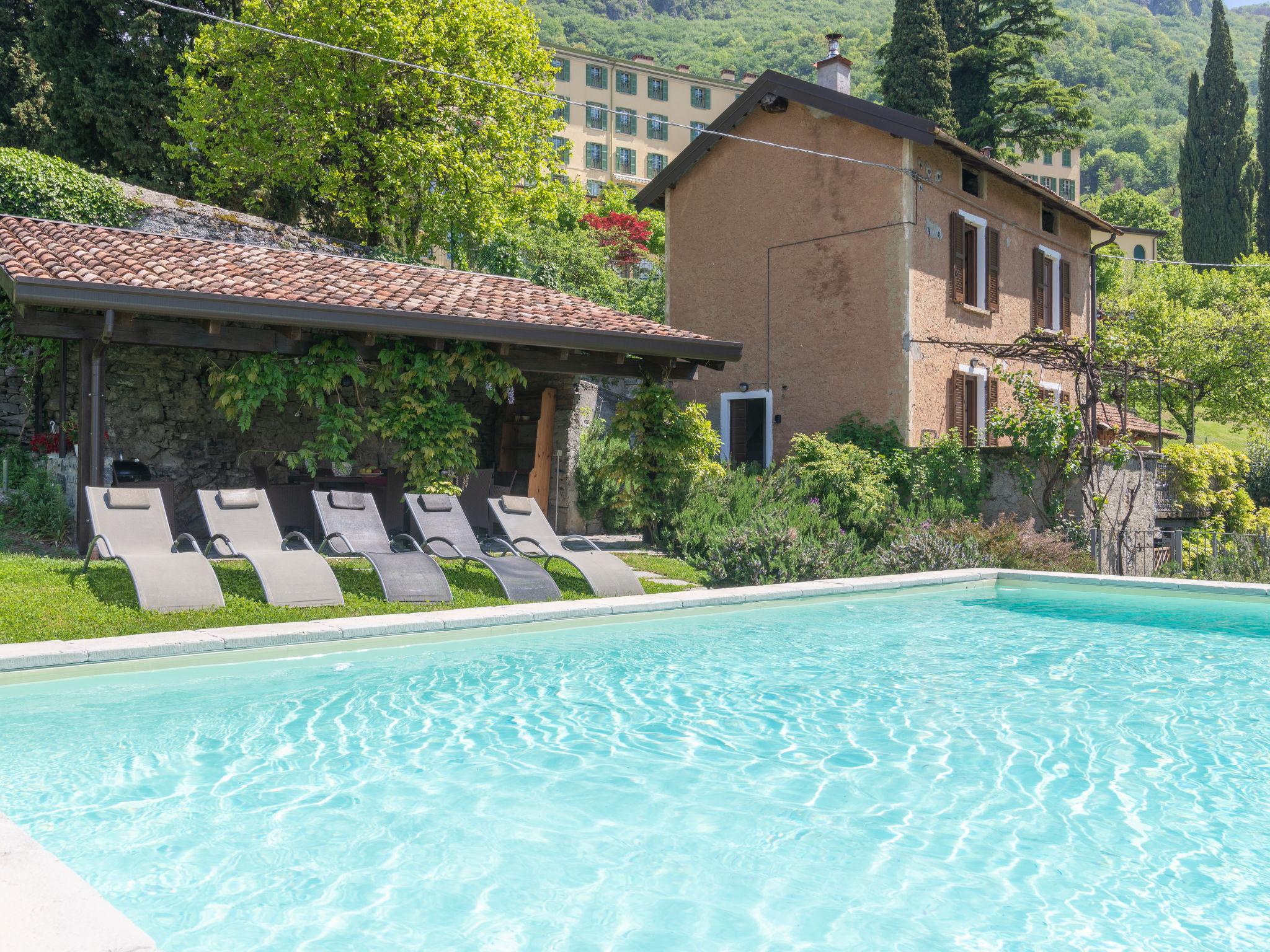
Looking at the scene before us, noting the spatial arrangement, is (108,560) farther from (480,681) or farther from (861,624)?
(861,624)

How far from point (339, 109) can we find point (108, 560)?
14.3 metres

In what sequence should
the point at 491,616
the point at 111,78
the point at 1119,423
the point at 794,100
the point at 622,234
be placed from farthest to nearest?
the point at 622,234
the point at 111,78
the point at 1119,423
the point at 794,100
the point at 491,616

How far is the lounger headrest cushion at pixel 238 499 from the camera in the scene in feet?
29.9

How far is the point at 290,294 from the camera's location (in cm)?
1085

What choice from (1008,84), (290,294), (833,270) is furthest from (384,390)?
(1008,84)

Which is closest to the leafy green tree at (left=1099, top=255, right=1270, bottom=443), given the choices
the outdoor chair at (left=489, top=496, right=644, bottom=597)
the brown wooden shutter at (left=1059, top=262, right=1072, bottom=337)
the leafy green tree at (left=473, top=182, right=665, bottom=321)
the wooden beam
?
the brown wooden shutter at (left=1059, top=262, right=1072, bottom=337)

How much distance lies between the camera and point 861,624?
9234 millimetres

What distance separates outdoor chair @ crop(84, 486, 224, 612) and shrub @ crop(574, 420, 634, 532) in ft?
21.5

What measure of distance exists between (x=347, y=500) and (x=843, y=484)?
6.85 metres

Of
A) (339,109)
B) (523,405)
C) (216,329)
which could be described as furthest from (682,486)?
(339,109)

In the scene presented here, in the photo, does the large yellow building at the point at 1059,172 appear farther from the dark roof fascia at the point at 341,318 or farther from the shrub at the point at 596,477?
the dark roof fascia at the point at 341,318

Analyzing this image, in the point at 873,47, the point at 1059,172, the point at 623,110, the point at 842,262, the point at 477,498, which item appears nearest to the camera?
the point at 477,498

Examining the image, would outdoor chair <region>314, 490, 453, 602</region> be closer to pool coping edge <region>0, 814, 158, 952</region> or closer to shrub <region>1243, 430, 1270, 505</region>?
pool coping edge <region>0, 814, 158, 952</region>

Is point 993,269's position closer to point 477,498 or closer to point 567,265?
point 477,498
